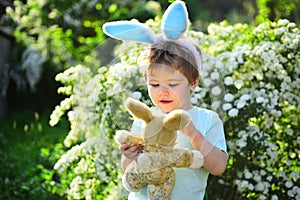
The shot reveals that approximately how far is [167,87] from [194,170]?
1.11ft

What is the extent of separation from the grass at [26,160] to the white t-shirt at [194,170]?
171 centimetres

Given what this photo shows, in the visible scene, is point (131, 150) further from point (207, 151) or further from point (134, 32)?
point (134, 32)

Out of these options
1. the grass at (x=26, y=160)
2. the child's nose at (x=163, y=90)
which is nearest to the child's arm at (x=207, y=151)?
the child's nose at (x=163, y=90)

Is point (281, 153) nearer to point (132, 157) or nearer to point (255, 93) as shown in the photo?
point (255, 93)

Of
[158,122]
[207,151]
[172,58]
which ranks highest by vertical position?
[172,58]

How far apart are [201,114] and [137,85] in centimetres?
60

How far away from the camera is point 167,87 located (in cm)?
209

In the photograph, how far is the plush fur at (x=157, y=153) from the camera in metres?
2.04

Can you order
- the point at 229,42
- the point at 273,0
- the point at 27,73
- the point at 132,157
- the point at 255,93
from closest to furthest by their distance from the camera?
the point at 132,157
the point at 255,93
the point at 229,42
the point at 273,0
the point at 27,73

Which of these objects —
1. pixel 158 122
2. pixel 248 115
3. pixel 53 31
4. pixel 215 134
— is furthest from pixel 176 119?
pixel 53 31

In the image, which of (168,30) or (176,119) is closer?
(176,119)

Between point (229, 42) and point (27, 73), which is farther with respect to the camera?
point (27, 73)

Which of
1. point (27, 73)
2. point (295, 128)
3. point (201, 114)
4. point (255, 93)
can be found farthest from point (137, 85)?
point (27, 73)

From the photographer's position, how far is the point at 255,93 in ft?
11.2
